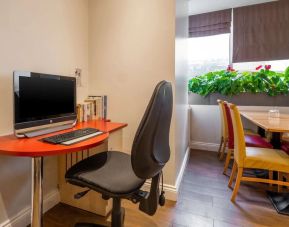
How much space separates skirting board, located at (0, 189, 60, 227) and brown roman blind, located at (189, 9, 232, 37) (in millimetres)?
3396

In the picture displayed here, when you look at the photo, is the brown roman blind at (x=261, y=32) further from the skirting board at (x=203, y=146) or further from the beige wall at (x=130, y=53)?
the beige wall at (x=130, y=53)

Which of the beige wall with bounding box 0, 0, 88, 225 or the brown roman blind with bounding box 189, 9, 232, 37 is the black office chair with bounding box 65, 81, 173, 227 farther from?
the brown roman blind with bounding box 189, 9, 232, 37

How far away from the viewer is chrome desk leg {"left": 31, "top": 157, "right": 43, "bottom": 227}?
1080 millimetres

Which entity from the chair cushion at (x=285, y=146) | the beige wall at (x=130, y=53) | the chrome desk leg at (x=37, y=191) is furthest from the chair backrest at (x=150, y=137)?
the chair cushion at (x=285, y=146)

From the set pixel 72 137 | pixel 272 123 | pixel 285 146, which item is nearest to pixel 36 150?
pixel 72 137

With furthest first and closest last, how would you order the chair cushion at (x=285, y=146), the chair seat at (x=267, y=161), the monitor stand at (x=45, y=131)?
the chair cushion at (x=285, y=146), the chair seat at (x=267, y=161), the monitor stand at (x=45, y=131)

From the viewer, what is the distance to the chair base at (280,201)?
5.31 feet

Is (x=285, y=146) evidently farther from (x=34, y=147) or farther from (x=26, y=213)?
(x=26, y=213)

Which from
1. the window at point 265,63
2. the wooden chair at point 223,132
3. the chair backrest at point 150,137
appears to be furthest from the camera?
the window at point 265,63

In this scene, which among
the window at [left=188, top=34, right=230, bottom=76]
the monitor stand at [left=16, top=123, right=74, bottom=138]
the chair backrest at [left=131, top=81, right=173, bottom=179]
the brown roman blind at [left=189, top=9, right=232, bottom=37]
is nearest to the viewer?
the chair backrest at [left=131, top=81, right=173, bottom=179]

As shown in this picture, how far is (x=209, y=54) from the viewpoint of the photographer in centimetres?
354

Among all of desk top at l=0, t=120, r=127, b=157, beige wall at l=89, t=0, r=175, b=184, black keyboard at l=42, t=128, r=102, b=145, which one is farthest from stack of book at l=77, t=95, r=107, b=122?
desk top at l=0, t=120, r=127, b=157

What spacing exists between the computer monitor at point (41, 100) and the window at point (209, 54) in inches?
106

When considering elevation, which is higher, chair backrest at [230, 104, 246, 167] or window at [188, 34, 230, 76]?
window at [188, 34, 230, 76]
